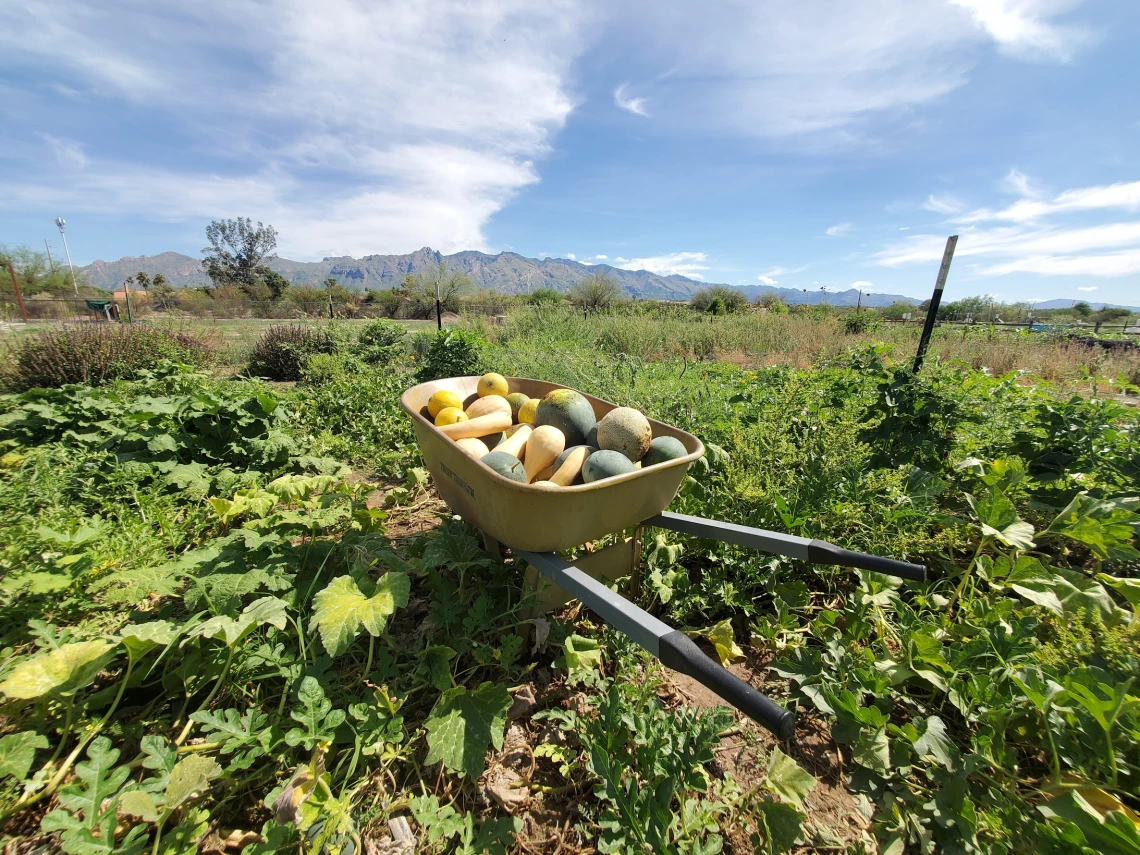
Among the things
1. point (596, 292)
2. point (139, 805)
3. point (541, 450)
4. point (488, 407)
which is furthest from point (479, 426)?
point (596, 292)

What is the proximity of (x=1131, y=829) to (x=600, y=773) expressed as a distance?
1.03 metres

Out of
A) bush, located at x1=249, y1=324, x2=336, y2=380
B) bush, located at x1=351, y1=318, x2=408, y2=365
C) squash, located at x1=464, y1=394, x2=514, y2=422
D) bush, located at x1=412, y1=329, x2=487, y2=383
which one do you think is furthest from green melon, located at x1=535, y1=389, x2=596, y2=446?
bush, located at x1=249, y1=324, x2=336, y2=380

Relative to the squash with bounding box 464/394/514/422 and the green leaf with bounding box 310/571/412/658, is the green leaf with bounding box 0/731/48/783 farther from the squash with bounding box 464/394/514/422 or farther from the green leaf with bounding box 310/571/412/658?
the squash with bounding box 464/394/514/422

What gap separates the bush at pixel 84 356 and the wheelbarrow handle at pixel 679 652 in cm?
611

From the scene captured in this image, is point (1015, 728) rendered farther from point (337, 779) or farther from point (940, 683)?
point (337, 779)

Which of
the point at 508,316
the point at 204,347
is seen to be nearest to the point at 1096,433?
the point at 204,347

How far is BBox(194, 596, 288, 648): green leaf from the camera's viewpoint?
1264 mm

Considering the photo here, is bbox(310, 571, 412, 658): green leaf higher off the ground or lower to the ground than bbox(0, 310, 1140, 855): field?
higher

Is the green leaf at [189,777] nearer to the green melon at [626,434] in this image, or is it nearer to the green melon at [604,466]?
the green melon at [604,466]

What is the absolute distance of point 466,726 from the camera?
1.29 meters

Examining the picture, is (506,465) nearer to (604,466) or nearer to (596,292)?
(604,466)

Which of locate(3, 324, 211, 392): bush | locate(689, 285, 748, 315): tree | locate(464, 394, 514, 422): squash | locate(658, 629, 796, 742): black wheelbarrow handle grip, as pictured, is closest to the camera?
locate(658, 629, 796, 742): black wheelbarrow handle grip

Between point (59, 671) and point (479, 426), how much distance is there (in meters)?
1.40

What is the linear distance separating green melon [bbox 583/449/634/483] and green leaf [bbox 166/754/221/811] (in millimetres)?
1247
